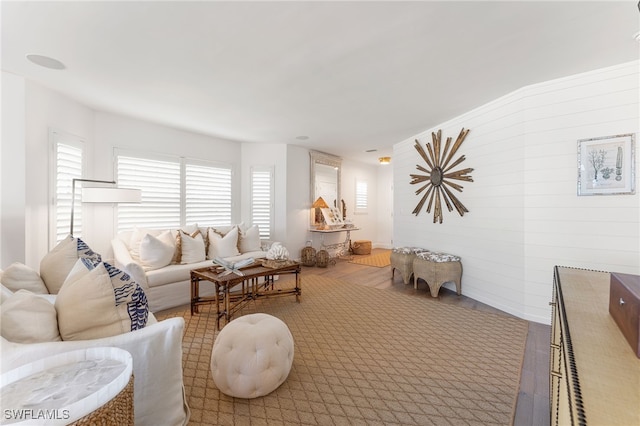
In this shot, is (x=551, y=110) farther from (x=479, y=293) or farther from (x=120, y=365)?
(x=120, y=365)

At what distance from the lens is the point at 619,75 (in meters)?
2.61

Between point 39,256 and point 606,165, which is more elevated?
point 606,165

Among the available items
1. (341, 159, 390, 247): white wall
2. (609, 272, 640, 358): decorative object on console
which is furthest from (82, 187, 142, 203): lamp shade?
(341, 159, 390, 247): white wall

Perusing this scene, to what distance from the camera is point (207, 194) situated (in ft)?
Result: 17.1

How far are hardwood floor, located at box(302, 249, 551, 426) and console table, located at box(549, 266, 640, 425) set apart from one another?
3.01 feet

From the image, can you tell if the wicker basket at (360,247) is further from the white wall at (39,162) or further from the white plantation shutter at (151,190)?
A: the white wall at (39,162)

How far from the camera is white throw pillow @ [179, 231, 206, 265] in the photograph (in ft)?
12.9

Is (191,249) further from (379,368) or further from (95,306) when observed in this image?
(379,368)

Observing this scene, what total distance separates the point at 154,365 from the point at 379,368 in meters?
1.61

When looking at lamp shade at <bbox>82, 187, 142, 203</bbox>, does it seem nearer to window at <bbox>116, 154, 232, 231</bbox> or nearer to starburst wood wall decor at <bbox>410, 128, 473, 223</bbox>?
window at <bbox>116, 154, 232, 231</bbox>

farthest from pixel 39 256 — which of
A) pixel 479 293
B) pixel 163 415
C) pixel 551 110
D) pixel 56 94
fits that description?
pixel 551 110

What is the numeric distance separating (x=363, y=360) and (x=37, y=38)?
3692mm

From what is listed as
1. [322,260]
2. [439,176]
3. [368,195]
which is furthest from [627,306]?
[368,195]

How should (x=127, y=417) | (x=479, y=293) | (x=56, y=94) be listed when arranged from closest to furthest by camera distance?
(x=127, y=417) → (x=56, y=94) → (x=479, y=293)
